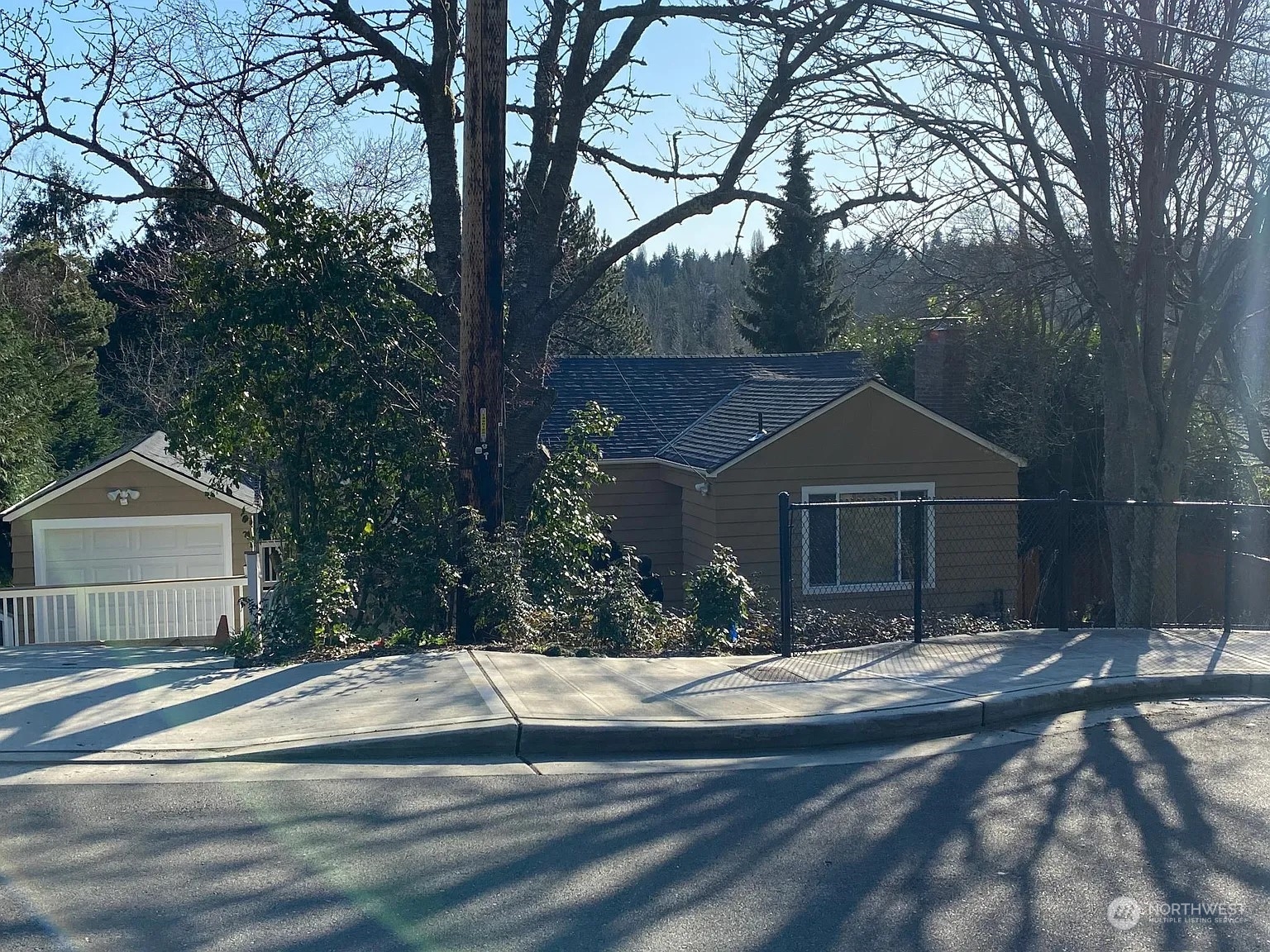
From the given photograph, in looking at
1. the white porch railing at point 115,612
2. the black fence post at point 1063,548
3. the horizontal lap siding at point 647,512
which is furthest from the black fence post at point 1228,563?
the white porch railing at point 115,612

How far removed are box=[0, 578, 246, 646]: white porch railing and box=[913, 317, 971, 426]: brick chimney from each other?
11850 millimetres

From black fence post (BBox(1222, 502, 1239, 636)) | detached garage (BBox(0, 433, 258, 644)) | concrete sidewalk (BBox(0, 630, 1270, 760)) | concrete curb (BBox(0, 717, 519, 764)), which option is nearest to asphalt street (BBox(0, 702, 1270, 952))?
concrete curb (BBox(0, 717, 519, 764))

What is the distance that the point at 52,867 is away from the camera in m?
4.81

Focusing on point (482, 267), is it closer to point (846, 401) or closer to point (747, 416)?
point (846, 401)

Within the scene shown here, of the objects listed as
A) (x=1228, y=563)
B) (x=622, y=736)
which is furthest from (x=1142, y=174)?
(x=622, y=736)

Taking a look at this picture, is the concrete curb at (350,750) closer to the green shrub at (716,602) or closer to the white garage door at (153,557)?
the green shrub at (716,602)

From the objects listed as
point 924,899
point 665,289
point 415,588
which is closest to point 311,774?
point 924,899

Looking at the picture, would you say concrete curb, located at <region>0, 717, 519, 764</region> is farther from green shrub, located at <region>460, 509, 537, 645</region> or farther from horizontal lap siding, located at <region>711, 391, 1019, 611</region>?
horizontal lap siding, located at <region>711, 391, 1019, 611</region>

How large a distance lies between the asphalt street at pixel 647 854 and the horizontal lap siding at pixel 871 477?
10327 mm

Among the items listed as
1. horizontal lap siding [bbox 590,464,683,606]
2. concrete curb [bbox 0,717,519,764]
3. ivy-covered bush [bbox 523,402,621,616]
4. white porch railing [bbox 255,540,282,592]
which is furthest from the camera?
horizontal lap siding [bbox 590,464,683,606]

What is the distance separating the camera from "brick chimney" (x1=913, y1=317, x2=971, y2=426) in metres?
19.6

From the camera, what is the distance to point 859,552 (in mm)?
16688

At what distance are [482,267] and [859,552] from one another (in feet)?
28.9

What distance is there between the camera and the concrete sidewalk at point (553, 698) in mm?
6652
